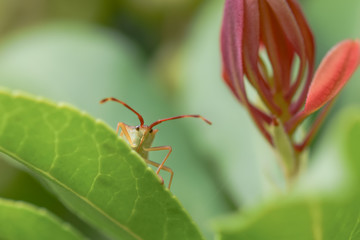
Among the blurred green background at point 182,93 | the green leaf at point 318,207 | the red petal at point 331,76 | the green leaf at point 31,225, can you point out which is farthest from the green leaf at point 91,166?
the blurred green background at point 182,93

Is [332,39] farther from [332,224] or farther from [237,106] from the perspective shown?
[332,224]

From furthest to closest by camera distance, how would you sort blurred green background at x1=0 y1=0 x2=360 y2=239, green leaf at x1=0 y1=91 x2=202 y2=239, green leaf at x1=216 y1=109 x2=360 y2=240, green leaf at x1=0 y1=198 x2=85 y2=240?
blurred green background at x1=0 y1=0 x2=360 y2=239, green leaf at x1=0 y1=198 x2=85 y2=240, green leaf at x1=0 y1=91 x2=202 y2=239, green leaf at x1=216 y1=109 x2=360 y2=240

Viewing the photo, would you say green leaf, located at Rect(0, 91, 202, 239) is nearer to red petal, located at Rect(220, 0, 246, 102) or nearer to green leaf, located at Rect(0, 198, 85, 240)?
green leaf, located at Rect(0, 198, 85, 240)

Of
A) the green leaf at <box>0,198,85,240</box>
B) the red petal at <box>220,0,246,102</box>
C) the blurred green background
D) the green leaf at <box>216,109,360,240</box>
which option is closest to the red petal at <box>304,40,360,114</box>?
the red petal at <box>220,0,246,102</box>

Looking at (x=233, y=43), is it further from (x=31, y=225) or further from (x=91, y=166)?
(x=31, y=225)

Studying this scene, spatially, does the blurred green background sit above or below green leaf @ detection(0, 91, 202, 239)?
below

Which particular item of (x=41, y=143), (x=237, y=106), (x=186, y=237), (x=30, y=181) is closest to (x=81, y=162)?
(x=41, y=143)

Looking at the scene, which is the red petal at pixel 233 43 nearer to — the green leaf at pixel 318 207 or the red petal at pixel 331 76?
the red petal at pixel 331 76
